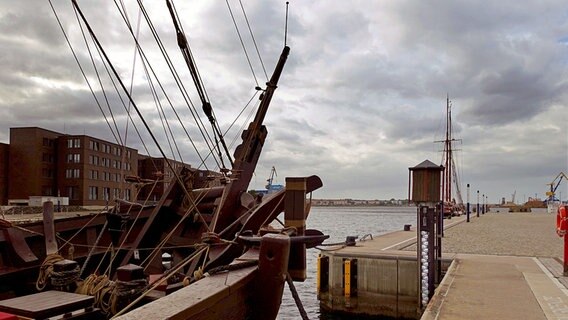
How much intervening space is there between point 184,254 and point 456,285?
5553 millimetres

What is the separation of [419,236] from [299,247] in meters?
6.83

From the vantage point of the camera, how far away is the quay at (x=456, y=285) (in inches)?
286

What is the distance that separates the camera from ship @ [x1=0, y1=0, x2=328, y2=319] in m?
4.57

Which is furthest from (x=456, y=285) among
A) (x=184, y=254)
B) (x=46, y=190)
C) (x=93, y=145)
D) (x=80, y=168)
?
(x=46, y=190)

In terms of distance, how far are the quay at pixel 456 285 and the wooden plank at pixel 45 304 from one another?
4.50m

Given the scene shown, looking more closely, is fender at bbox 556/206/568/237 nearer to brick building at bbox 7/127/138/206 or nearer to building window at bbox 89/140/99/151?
brick building at bbox 7/127/138/206

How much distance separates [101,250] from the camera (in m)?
9.53

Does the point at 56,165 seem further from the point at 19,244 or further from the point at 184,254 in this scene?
the point at 19,244

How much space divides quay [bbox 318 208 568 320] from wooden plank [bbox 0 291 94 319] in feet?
14.7

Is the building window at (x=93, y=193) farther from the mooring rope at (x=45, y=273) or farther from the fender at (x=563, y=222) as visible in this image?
the fender at (x=563, y=222)

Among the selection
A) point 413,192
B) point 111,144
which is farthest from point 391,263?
point 111,144

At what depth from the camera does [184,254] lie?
398 inches

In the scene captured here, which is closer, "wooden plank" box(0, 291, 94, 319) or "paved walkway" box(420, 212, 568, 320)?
"wooden plank" box(0, 291, 94, 319)

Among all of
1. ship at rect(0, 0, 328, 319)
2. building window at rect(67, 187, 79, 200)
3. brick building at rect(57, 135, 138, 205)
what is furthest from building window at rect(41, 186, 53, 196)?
ship at rect(0, 0, 328, 319)
